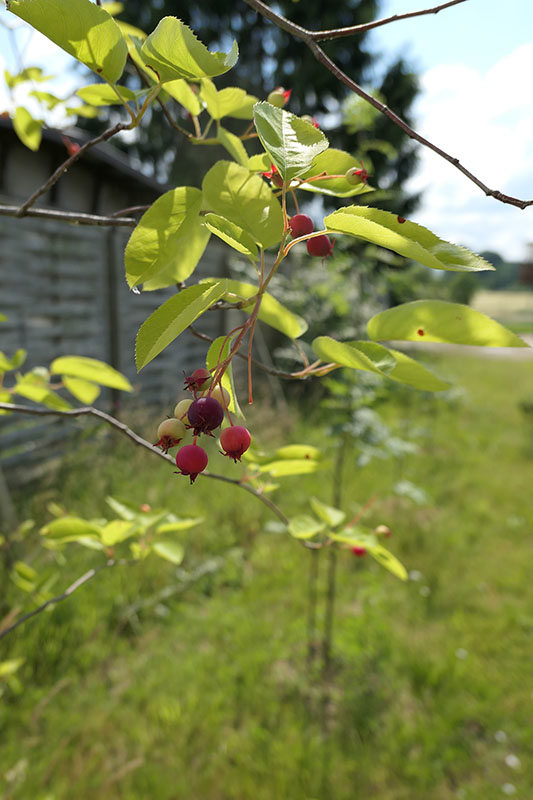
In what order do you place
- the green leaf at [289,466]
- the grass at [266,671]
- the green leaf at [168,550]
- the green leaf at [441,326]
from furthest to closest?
the grass at [266,671] → the green leaf at [168,550] → the green leaf at [289,466] → the green leaf at [441,326]

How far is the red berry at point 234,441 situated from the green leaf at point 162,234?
0.45 ft

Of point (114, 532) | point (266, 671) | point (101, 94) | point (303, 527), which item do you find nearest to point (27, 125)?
point (101, 94)

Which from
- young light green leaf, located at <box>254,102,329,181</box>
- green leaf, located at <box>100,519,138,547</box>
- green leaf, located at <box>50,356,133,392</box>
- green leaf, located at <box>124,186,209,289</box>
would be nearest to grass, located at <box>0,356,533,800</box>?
green leaf, located at <box>100,519,138,547</box>

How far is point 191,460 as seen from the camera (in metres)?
0.45

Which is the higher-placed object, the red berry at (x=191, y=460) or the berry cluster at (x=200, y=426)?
the berry cluster at (x=200, y=426)

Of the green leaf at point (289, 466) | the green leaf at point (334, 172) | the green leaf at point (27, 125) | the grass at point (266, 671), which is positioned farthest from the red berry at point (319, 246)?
the grass at point (266, 671)

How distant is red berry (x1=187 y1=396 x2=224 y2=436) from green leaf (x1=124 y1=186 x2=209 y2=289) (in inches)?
4.2

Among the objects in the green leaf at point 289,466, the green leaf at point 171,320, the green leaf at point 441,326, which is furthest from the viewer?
the green leaf at point 289,466

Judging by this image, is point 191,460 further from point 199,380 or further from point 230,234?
point 230,234

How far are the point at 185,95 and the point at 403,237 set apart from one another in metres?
0.42

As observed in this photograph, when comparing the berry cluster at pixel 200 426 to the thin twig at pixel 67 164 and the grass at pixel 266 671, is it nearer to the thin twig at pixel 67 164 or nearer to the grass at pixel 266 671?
the thin twig at pixel 67 164

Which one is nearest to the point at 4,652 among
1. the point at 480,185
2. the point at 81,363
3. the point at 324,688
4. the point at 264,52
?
the point at 324,688

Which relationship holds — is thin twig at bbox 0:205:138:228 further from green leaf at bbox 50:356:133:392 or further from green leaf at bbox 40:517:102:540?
green leaf at bbox 40:517:102:540

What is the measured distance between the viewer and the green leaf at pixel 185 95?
2.08 ft
